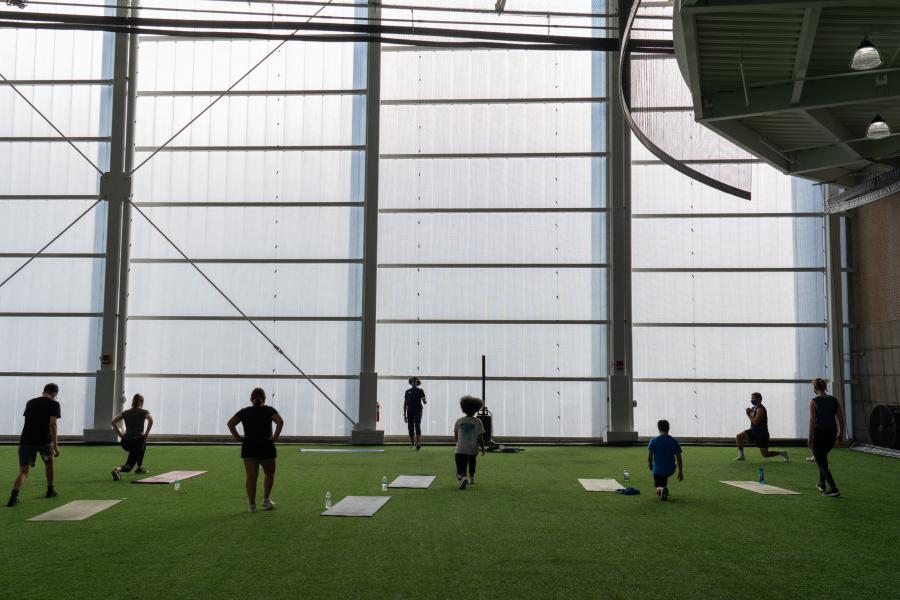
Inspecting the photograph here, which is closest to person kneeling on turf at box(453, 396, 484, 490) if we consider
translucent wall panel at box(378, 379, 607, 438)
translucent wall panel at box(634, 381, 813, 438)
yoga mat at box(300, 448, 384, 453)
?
yoga mat at box(300, 448, 384, 453)

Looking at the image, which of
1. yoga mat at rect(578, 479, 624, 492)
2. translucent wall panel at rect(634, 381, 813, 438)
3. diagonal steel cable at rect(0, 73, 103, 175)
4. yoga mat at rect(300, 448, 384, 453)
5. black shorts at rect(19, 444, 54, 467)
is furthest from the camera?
diagonal steel cable at rect(0, 73, 103, 175)

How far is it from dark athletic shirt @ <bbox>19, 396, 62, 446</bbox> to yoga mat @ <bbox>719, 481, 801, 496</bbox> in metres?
11.0

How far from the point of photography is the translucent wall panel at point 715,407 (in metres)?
23.6

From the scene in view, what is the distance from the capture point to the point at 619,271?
24.0 meters

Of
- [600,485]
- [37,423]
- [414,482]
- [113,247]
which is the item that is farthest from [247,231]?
[600,485]

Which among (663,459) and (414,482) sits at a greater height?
(663,459)

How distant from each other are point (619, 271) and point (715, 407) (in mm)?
5015

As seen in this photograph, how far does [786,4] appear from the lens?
9.94 metres

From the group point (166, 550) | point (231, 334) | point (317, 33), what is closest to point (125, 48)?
point (317, 33)

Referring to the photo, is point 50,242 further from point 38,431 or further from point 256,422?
point 256,422

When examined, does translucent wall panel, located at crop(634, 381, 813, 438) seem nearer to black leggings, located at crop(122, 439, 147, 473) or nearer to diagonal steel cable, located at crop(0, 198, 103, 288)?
black leggings, located at crop(122, 439, 147, 473)

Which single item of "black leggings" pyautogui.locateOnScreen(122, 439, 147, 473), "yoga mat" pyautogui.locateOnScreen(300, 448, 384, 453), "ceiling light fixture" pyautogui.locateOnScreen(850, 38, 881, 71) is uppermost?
"ceiling light fixture" pyautogui.locateOnScreen(850, 38, 881, 71)

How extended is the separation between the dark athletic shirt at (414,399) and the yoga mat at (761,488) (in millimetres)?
9534

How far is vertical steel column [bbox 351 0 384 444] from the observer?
2353cm
